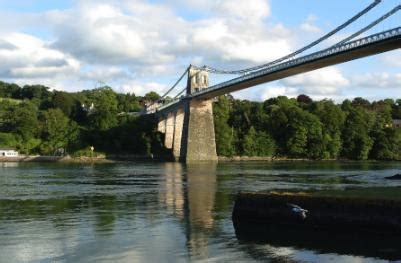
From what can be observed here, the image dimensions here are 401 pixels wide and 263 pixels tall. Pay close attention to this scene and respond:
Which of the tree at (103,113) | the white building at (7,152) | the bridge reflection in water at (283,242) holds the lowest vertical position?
the bridge reflection in water at (283,242)

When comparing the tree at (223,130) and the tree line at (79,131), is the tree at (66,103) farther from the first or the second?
the tree at (223,130)

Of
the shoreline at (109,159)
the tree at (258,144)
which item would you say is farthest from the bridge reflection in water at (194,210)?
the tree at (258,144)

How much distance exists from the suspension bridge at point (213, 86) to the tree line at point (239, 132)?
5.87m

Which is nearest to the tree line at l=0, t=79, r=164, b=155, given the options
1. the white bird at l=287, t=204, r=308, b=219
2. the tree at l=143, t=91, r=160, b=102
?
the tree at l=143, t=91, r=160, b=102

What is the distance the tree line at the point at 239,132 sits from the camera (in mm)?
102062

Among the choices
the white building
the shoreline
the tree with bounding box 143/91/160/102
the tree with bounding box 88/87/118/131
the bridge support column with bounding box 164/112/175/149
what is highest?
the tree with bounding box 143/91/160/102

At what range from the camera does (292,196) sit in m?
16.9

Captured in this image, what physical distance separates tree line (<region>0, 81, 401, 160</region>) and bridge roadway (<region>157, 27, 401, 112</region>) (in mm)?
19734

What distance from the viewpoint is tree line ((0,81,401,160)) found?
4018 inches

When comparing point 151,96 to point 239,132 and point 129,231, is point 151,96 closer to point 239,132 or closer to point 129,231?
point 239,132

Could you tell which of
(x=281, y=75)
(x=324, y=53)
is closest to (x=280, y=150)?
(x=281, y=75)

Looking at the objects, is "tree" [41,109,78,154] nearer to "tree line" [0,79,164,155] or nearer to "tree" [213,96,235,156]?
"tree line" [0,79,164,155]

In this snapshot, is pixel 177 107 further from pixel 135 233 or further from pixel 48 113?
pixel 135 233

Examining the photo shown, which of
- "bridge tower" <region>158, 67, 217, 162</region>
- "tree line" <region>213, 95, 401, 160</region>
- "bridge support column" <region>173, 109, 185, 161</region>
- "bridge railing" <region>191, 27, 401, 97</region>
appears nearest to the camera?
"bridge railing" <region>191, 27, 401, 97</region>
